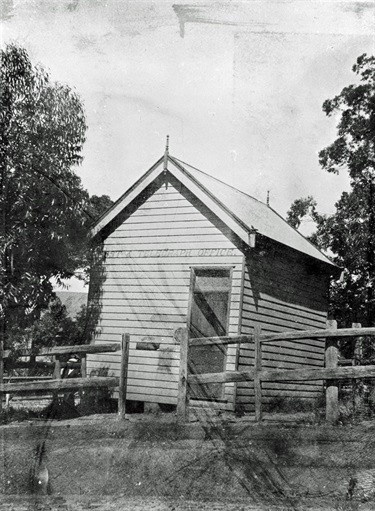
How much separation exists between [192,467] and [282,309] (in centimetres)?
593

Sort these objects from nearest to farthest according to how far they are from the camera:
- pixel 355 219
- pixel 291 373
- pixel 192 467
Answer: pixel 192 467
pixel 291 373
pixel 355 219

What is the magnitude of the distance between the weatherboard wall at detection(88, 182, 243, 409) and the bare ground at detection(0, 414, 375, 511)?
2808 millimetres

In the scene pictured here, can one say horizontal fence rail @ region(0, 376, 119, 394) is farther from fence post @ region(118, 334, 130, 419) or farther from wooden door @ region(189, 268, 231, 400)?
wooden door @ region(189, 268, 231, 400)

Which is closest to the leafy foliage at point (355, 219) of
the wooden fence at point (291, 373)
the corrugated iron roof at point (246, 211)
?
the corrugated iron roof at point (246, 211)

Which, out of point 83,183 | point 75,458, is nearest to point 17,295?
point 83,183

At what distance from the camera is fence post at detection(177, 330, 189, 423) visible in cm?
728

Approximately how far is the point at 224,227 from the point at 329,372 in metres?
3.95

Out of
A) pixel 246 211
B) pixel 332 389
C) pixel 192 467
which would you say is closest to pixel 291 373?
pixel 332 389

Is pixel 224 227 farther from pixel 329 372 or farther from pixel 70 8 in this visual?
pixel 70 8

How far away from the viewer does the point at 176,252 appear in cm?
1034

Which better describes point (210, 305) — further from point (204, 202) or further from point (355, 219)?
point (355, 219)

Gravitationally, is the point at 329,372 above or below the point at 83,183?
below

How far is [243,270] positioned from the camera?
959cm

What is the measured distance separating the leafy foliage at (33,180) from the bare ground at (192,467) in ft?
8.56
